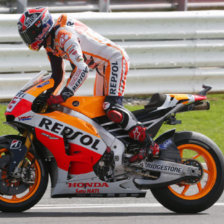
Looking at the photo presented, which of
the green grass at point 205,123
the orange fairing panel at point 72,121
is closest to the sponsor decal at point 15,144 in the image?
the orange fairing panel at point 72,121

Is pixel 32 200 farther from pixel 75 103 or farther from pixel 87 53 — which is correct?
pixel 87 53

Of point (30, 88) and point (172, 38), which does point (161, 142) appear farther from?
point (172, 38)

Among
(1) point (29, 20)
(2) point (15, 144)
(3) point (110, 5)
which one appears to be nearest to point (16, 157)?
(2) point (15, 144)

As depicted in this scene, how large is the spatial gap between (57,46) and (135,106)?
3.98 m

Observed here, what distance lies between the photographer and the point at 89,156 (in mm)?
6273

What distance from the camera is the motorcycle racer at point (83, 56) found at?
6125 millimetres

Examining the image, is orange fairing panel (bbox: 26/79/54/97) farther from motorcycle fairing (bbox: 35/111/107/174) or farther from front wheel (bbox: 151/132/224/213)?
front wheel (bbox: 151/132/224/213)

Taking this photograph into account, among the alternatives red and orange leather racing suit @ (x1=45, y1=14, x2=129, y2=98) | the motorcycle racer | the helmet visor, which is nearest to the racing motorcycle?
the motorcycle racer

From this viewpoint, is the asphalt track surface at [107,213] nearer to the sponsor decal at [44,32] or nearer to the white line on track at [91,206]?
the white line on track at [91,206]

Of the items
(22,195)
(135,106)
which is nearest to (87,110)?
(22,195)

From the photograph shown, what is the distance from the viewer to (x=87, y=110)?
6.28 meters

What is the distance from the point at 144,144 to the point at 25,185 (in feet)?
3.40

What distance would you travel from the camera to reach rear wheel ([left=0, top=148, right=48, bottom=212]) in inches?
245

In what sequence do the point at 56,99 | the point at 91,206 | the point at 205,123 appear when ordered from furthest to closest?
the point at 205,123 < the point at 91,206 < the point at 56,99
